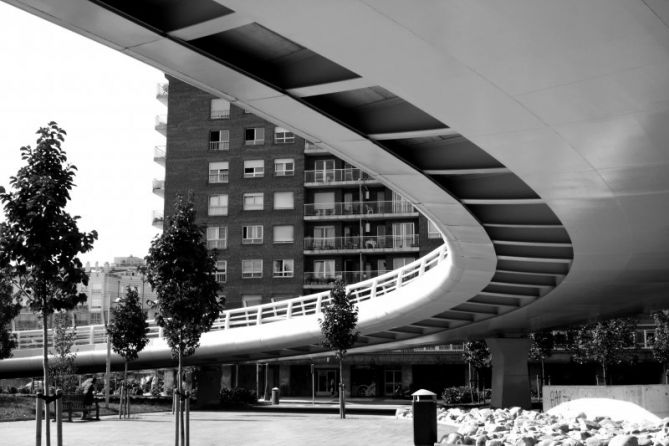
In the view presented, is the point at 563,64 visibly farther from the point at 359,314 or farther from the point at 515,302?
the point at 359,314

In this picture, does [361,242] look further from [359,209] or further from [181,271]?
[181,271]

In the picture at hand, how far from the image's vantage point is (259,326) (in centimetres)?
3806

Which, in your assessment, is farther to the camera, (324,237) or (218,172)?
(218,172)

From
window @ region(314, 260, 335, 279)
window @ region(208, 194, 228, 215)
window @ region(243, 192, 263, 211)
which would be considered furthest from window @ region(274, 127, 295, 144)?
window @ region(314, 260, 335, 279)

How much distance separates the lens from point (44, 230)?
11.6 metres

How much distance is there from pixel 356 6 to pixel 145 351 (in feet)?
117

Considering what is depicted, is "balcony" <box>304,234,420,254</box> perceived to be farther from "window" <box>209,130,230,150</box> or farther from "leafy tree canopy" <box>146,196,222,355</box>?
"leafy tree canopy" <box>146,196,222,355</box>

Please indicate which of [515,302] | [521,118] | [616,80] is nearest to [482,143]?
[521,118]

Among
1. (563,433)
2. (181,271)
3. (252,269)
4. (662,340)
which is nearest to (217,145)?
(252,269)

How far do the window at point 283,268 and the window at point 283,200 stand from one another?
4.17m

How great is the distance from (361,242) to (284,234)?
593 cm

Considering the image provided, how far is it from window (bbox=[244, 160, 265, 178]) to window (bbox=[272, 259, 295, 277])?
7000mm

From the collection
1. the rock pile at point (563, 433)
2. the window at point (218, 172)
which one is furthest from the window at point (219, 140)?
the rock pile at point (563, 433)

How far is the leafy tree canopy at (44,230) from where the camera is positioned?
11555mm
